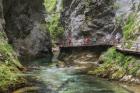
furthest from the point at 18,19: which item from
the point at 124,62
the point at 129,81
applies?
the point at 129,81

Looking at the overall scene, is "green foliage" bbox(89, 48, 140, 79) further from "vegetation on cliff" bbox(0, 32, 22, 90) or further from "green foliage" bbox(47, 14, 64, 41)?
"green foliage" bbox(47, 14, 64, 41)

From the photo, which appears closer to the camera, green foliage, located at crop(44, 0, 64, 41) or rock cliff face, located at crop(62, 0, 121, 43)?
rock cliff face, located at crop(62, 0, 121, 43)

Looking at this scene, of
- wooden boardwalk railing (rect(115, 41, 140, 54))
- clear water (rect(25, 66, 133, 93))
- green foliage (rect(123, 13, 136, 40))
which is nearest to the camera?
clear water (rect(25, 66, 133, 93))

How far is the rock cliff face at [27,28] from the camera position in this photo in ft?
140

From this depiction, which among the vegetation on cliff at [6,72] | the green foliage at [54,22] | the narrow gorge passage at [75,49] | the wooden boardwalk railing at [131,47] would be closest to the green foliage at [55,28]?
the green foliage at [54,22]

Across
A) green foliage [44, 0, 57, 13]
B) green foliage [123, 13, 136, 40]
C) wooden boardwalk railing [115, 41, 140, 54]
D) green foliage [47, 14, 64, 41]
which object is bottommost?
green foliage [47, 14, 64, 41]

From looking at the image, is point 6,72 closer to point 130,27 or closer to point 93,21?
point 130,27

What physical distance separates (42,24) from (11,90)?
106 ft

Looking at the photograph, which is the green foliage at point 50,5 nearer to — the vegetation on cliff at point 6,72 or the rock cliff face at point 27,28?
the rock cliff face at point 27,28

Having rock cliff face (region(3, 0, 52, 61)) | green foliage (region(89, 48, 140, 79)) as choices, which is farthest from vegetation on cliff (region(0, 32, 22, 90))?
rock cliff face (region(3, 0, 52, 61))

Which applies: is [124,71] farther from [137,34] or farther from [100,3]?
[100,3]

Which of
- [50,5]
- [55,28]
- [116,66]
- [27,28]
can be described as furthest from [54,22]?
[116,66]

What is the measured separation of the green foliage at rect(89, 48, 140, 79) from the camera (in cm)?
2605

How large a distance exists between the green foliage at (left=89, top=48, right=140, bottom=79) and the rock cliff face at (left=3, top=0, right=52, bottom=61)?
47.2 ft
